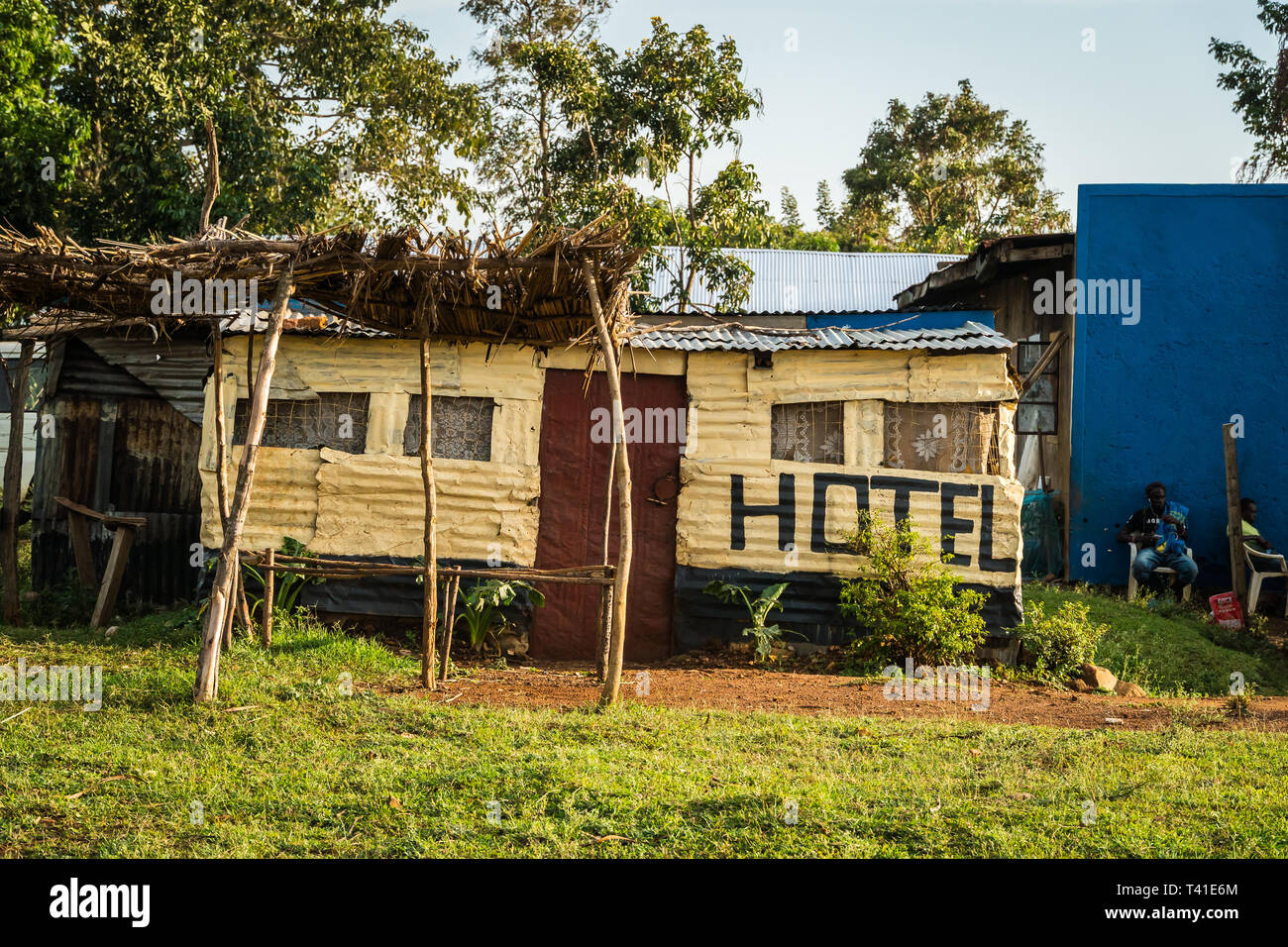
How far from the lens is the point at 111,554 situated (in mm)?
10438

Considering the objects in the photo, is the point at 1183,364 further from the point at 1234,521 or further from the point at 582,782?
the point at 582,782

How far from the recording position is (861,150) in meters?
29.1

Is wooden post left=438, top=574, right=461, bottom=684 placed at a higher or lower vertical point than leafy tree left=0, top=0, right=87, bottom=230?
lower

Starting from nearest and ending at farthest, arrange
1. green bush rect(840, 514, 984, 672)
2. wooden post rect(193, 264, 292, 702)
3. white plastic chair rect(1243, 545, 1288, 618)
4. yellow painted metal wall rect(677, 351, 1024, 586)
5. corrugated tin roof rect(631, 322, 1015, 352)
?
wooden post rect(193, 264, 292, 702), green bush rect(840, 514, 984, 672), corrugated tin roof rect(631, 322, 1015, 352), yellow painted metal wall rect(677, 351, 1024, 586), white plastic chair rect(1243, 545, 1288, 618)

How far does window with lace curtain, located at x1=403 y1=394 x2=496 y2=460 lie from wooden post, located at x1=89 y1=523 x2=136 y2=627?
3.00 m

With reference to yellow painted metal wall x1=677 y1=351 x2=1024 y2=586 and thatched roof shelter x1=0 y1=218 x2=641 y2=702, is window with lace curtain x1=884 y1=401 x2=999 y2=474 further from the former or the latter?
thatched roof shelter x1=0 y1=218 x2=641 y2=702

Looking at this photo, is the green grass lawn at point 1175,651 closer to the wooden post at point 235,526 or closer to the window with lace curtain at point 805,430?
the window with lace curtain at point 805,430

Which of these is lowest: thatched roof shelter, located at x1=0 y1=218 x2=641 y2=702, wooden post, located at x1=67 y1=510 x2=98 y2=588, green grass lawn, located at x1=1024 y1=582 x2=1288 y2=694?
green grass lawn, located at x1=1024 y1=582 x2=1288 y2=694

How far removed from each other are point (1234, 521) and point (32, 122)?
1499 cm

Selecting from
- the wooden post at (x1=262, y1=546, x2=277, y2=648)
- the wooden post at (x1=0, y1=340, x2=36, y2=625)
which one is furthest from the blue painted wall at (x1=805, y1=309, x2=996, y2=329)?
the wooden post at (x1=0, y1=340, x2=36, y2=625)

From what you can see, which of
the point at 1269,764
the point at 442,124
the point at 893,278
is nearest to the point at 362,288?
the point at 1269,764

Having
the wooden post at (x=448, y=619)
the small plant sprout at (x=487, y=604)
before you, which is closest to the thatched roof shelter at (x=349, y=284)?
the wooden post at (x=448, y=619)

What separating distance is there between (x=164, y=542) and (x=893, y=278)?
15.1 metres

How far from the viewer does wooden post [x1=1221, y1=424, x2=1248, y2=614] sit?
39.6ft
